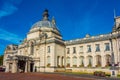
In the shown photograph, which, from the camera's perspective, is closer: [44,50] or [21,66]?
[44,50]

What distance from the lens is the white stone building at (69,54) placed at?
49312 millimetres

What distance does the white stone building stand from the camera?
49312mm

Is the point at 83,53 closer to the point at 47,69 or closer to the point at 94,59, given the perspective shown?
the point at 94,59

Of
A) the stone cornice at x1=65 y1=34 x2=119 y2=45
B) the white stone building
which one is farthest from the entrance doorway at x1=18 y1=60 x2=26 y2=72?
the stone cornice at x1=65 y1=34 x2=119 y2=45

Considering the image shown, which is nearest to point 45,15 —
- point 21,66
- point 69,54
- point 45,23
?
point 45,23

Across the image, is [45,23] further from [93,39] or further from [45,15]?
[93,39]

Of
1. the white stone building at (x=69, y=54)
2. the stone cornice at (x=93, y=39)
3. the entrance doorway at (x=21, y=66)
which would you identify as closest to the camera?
the white stone building at (x=69, y=54)

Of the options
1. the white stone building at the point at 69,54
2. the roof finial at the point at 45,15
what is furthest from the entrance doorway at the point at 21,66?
the roof finial at the point at 45,15

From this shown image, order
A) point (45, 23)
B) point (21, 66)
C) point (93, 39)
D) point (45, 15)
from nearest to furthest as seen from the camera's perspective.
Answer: point (93, 39)
point (21, 66)
point (45, 23)
point (45, 15)

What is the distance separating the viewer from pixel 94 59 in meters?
52.4

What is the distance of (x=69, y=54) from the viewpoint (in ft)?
196

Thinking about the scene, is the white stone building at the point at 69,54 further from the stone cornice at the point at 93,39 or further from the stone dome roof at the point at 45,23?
the stone dome roof at the point at 45,23

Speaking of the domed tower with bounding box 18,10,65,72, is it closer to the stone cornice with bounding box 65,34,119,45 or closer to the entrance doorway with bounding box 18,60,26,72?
the entrance doorway with bounding box 18,60,26,72

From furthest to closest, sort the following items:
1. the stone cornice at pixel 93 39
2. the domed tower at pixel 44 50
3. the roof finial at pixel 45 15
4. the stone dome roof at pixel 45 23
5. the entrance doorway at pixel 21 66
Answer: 1. the roof finial at pixel 45 15
2. the stone dome roof at pixel 45 23
3. the entrance doorway at pixel 21 66
4. the domed tower at pixel 44 50
5. the stone cornice at pixel 93 39
